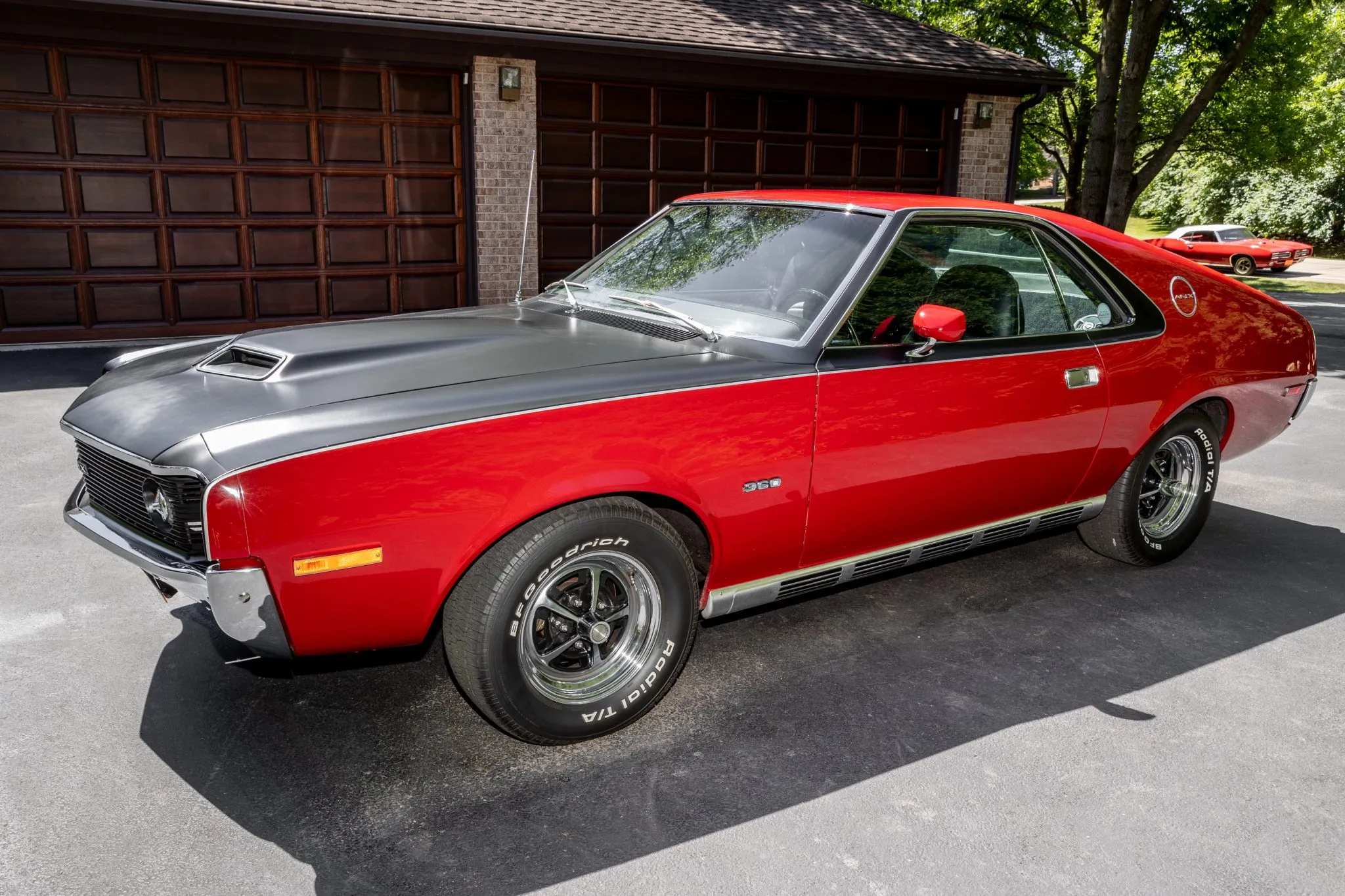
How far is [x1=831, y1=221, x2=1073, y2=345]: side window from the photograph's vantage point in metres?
3.81

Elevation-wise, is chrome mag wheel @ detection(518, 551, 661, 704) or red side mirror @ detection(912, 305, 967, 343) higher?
red side mirror @ detection(912, 305, 967, 343)

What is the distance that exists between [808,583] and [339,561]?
1688 millimetres

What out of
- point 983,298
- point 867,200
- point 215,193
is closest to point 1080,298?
point 983,298

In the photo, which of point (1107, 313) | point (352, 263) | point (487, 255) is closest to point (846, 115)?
point (487, 255)

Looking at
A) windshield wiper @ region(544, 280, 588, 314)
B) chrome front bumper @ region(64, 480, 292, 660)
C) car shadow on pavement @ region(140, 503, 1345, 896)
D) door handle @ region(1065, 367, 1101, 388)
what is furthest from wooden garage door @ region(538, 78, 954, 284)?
chrome front bumper @ region(64, 480, 292, 660)

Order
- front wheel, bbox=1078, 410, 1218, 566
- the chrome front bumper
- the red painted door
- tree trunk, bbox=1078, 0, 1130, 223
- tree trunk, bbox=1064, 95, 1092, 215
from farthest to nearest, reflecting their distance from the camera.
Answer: tree trunk, bbox=1064, 95, 1092, 215 → tree trunk, bbox=1078, 0, 1130, 223 → front wheel, bbox=1078, 410, 1218, 566 → the red painted door → the chrome front bumper

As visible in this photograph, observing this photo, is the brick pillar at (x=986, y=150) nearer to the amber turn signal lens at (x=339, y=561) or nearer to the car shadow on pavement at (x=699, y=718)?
the car shadow on pavement at (x=699, y=718)

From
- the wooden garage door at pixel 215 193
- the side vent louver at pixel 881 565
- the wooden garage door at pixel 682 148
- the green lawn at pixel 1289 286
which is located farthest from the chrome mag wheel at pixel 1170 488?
the green lawn at pixel 1289 286

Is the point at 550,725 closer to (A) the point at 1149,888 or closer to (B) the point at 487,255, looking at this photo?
(A) the point at 1149,888

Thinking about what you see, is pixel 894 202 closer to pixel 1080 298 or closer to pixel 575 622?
pixel 1080 298

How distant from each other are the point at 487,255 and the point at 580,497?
909cm

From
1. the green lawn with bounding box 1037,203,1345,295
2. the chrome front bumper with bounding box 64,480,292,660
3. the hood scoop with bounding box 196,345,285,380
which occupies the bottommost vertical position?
the green lawn with bounding box 1037,203,1345,295

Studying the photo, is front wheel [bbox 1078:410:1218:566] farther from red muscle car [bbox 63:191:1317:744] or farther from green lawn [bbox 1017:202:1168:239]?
green lawn [bbox 1017:202:1168:239]

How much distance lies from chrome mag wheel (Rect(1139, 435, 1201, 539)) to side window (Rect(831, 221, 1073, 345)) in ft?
3.45
